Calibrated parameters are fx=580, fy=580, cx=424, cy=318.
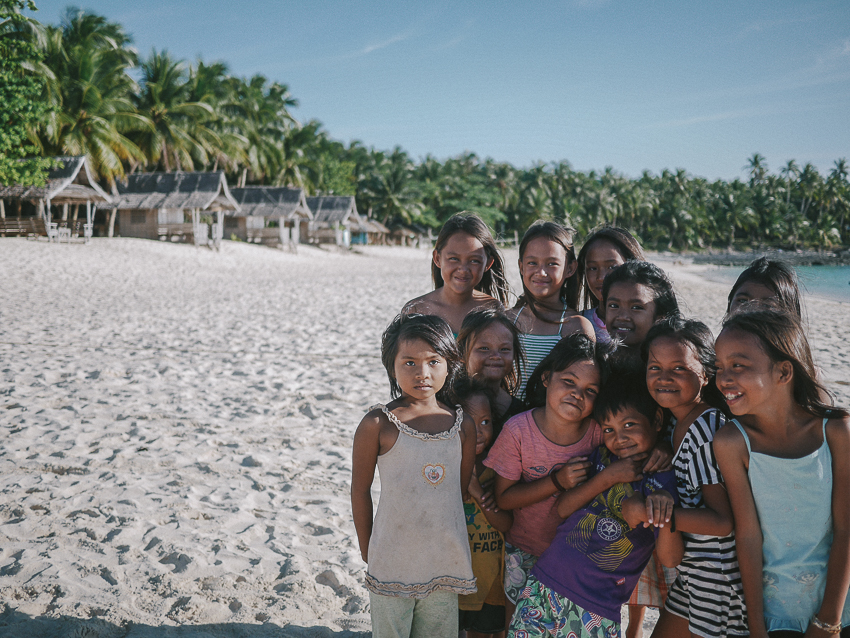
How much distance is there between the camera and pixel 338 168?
46219 mm

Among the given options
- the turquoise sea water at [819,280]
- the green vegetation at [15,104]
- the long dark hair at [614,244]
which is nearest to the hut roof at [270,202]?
the green vegetation at [15,104]

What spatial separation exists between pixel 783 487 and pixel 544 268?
51.2 inches

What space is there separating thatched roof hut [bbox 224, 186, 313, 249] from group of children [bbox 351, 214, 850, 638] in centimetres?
3064

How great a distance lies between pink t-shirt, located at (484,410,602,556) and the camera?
195cm

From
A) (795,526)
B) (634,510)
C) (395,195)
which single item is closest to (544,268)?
(634,510)

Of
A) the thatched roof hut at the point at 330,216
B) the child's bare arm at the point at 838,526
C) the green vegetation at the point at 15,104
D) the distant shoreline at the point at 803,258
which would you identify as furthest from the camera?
the distant shoreline at the point at 803,258

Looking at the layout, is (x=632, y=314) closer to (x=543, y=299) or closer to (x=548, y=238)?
(x=543, y=299)

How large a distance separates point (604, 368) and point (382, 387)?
426 centimetres

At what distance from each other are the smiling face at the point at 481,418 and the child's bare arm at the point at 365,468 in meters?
0.43

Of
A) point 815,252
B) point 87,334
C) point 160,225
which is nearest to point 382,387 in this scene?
point 87,334

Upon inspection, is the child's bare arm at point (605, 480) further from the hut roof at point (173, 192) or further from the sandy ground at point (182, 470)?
the hut roof at point (173, 192)

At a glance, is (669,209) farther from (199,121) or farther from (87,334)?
(87,334)

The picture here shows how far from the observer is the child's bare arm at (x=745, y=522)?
166cm

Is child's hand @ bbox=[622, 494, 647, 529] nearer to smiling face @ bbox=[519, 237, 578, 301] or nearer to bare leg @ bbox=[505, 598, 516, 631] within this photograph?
bare leg @ bbox=[505, 598, 516, 631]
